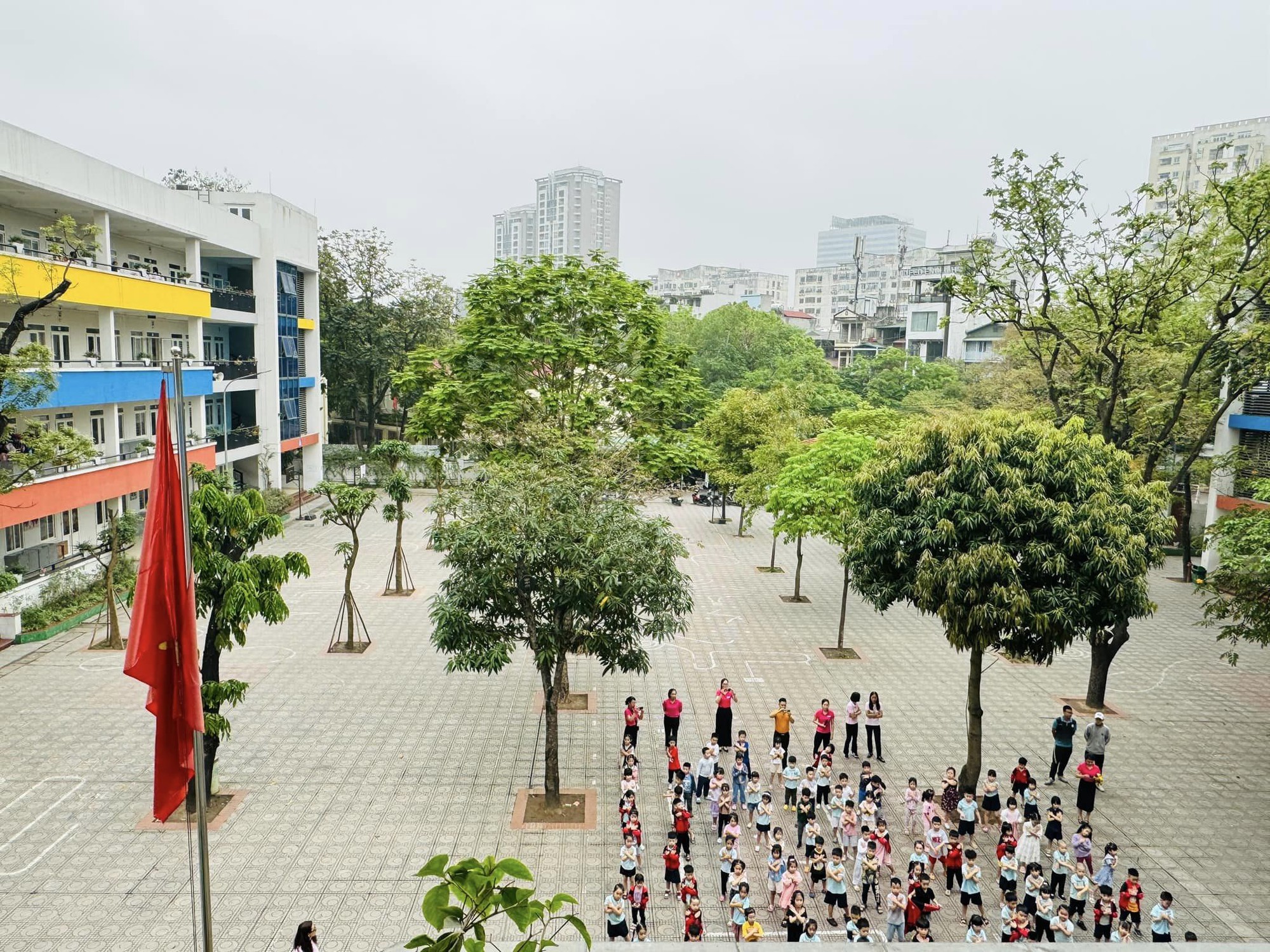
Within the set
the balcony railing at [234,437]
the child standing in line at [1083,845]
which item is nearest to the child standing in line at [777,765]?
the child standing in line at [1083,845]

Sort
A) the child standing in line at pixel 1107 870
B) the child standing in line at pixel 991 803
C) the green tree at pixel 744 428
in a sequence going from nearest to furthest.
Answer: the child standing in line at pixel 1107 870 < the child standing in line at pixel 991 803 < the green tree at pixel 744 428

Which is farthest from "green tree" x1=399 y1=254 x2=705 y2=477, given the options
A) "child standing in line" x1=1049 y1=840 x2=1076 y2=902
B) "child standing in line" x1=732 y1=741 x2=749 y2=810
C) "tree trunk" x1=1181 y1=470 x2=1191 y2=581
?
"tree trunk" x1=1181 y1=470 x2=1191 y2=581

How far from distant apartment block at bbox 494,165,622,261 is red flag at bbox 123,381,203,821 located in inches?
6416

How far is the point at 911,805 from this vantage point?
11883 millimetres

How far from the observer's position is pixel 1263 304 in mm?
16656

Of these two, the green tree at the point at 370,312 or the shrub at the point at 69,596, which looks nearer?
the shrub at the point at 69,596

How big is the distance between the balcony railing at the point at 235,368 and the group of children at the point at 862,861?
2614 cm

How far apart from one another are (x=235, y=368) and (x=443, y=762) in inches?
1027

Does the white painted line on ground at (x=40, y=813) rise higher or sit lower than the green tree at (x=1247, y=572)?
lower

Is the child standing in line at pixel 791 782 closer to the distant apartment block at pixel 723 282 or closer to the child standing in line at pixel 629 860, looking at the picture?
the child standing in line at pixel 629 860

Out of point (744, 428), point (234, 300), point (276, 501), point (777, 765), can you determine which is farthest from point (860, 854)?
point (234, 300)

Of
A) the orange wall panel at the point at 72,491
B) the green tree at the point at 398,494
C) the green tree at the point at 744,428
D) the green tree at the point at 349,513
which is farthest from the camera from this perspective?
the green tree at the point at 744,428

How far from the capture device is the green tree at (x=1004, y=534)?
1180 cm

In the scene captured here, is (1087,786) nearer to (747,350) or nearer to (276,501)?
(276,501)
